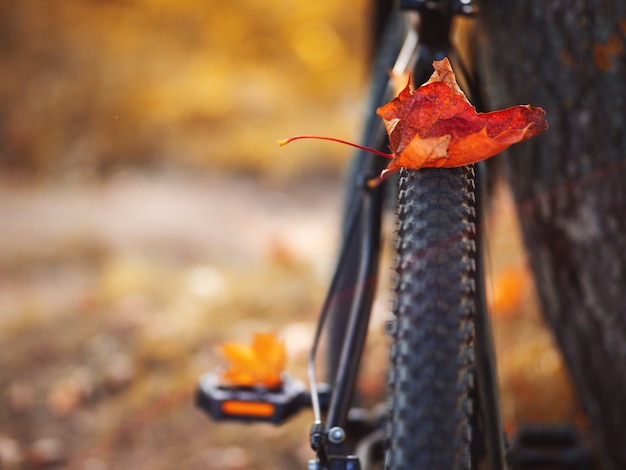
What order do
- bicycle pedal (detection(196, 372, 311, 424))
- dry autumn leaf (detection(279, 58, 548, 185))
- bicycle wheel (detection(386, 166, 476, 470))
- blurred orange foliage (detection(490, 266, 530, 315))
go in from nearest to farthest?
bicycle wheel (detection(386, 166, 476, 470)) → dry autumn leaf (detection(279, 58, 548, 185)) → bicycle pedal (detection(196, 372, 311, 424)) → blurred orange foliage (detection(490, 266, 530, 315))

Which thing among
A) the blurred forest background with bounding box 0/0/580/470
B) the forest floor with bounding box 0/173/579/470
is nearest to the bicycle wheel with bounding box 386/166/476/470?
the blurred forest background with bounding box 0/0/580/470

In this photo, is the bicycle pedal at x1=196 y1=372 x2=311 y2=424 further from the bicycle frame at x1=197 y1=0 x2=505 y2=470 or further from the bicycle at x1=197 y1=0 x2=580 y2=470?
the bicycle at x1=197 y1=0 x2=580 y2=470

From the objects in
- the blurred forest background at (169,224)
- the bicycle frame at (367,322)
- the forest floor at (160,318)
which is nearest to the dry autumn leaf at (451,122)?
the bicycle frame at (367,322)

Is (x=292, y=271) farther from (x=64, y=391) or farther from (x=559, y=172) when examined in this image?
(x=559, y=172)

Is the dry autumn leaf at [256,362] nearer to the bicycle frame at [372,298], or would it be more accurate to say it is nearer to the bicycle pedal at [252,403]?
the bicycle pedal at [252,403]

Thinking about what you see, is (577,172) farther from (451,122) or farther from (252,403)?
(252,403)

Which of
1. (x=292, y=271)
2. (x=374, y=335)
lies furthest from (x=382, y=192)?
(x=292, y=271)
